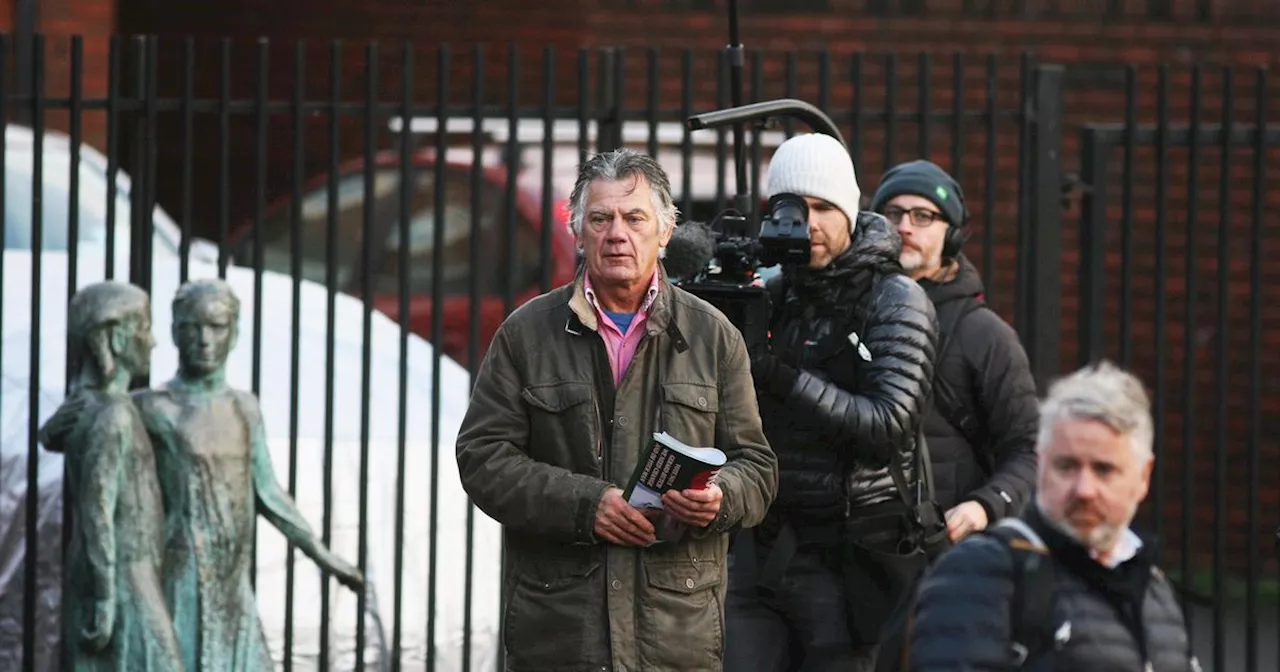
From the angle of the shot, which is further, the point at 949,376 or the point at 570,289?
the point at 949,376

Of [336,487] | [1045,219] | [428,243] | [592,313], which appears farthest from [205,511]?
[428,243]

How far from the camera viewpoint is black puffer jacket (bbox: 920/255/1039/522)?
6.39 m

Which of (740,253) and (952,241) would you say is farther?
(952,241)

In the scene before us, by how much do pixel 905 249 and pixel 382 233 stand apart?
480 cm

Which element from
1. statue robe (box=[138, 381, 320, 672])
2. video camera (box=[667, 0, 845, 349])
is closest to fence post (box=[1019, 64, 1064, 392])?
video camera (box=[667, 0, 845, 349])

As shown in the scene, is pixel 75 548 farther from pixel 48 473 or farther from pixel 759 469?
pixel 759 469

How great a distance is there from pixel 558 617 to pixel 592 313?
63 centimetres

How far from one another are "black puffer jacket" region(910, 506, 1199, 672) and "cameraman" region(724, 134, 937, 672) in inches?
76.7

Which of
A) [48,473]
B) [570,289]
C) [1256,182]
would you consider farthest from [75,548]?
[1256,182]

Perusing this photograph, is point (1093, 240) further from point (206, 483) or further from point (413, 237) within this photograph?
point (413, 237)

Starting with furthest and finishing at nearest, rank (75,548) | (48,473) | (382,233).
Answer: (382,233), (48,473), (75,548)

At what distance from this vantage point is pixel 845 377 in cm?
572

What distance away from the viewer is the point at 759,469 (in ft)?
16.5

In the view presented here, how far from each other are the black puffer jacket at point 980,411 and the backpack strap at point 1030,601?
274 centimetres
